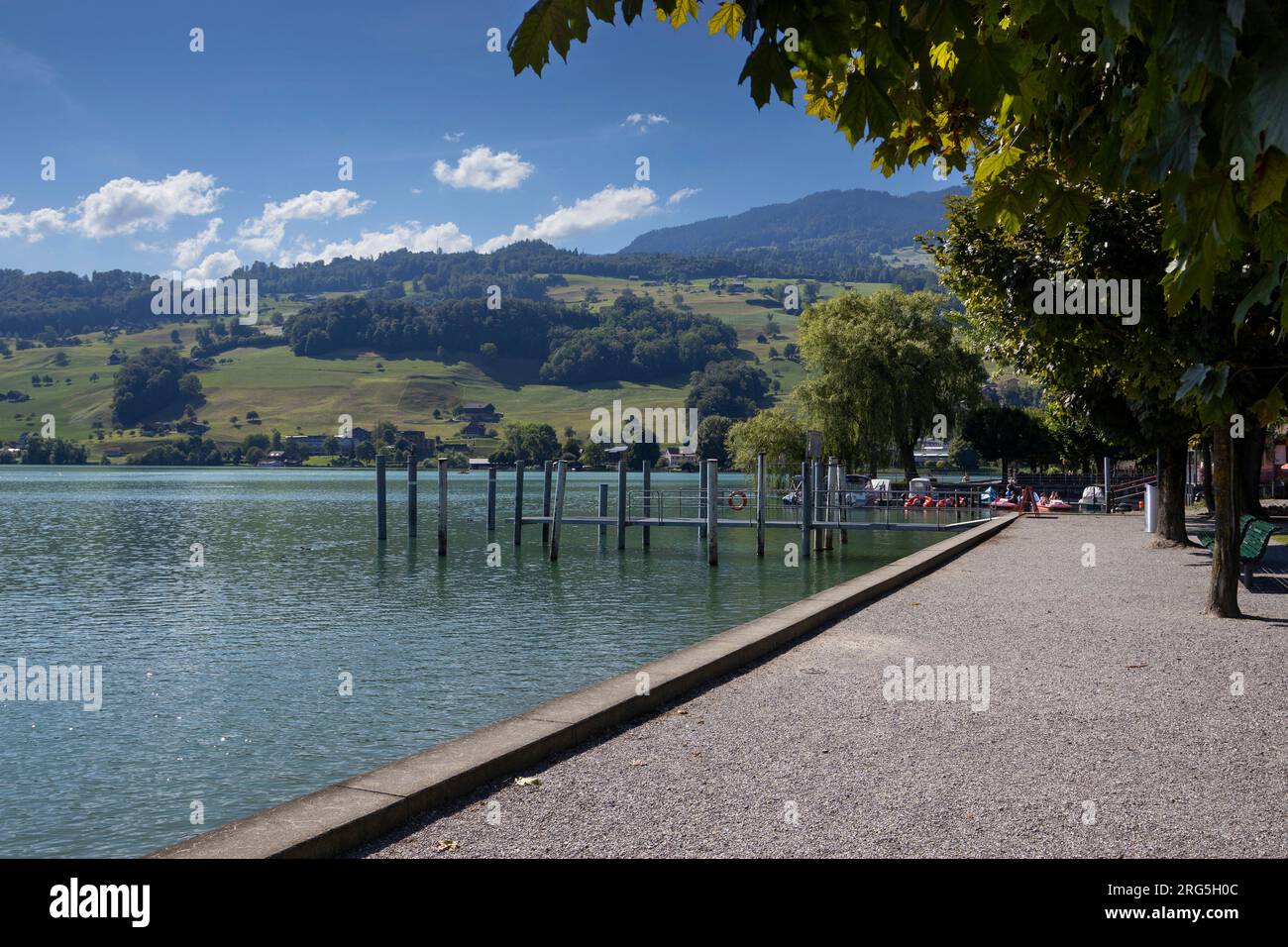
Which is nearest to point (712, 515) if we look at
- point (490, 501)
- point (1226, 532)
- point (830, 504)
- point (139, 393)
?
point (830, 504)

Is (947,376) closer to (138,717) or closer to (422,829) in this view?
(138,717)

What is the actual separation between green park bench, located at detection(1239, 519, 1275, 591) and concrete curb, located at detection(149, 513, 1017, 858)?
8502mm

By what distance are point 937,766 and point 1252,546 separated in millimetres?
11514

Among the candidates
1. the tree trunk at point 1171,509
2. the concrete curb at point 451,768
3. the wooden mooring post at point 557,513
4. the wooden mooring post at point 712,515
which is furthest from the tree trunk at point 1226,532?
the wooden mooring post at point 557,513

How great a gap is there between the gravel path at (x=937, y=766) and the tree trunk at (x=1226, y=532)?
1.48 meters

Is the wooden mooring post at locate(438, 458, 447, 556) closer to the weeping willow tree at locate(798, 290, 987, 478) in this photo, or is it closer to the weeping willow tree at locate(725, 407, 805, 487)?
the weeping willow tree at locate(798, 290, 987, 478)

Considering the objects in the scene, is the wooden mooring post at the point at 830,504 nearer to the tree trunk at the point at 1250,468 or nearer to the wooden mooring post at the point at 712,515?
the wooden mooring post at the point at 712,515

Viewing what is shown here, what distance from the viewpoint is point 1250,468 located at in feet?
116

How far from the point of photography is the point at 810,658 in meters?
10.7

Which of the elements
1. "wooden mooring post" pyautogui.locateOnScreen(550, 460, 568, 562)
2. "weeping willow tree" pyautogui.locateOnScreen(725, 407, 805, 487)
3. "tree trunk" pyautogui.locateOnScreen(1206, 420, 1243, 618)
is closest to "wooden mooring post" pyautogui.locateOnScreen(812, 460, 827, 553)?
"wooden mooring post" pyautogui.locateOnScreen(550, 460, 568, 562)

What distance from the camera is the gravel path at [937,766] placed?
532 centimetres

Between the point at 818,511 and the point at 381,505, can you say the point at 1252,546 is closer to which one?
the point at 818,511
